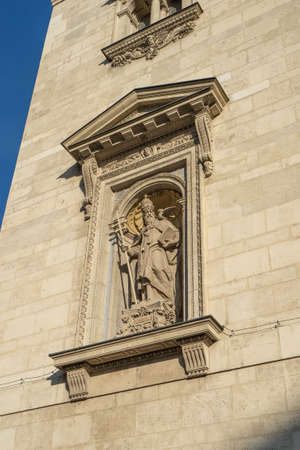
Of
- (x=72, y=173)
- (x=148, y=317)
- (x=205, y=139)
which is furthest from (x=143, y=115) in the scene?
(x=148, y=317)

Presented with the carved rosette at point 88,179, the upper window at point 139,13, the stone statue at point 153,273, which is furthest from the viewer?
the upper window at point 139,13

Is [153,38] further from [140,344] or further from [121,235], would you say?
[140,344]

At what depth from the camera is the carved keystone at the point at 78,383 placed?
31.2ft

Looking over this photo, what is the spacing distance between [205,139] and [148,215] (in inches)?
63.4

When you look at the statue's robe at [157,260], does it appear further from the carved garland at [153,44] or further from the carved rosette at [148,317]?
the carved garland at [153,44]

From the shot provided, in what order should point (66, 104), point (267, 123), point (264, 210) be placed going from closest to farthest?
1. point (264, 210)
2. point (267, 123)
3. point (66, 104)

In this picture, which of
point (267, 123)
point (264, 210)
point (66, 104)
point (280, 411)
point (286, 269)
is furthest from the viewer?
point (66, 104)

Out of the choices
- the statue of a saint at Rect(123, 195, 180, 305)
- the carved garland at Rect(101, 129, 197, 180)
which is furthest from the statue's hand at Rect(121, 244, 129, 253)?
the carved garland at Rect(101, 129, 197, 180)

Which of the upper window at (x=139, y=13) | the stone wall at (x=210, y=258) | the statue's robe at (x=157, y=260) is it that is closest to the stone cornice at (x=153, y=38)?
the stone wall at (x=210, y=258)

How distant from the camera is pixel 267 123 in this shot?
10.5 meters

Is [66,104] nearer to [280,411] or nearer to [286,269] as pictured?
[286,269]

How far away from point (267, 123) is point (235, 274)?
2.74 m

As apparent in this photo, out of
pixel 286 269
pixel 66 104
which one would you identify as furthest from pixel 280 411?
pixel 66 104

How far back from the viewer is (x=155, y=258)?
10375 mm
